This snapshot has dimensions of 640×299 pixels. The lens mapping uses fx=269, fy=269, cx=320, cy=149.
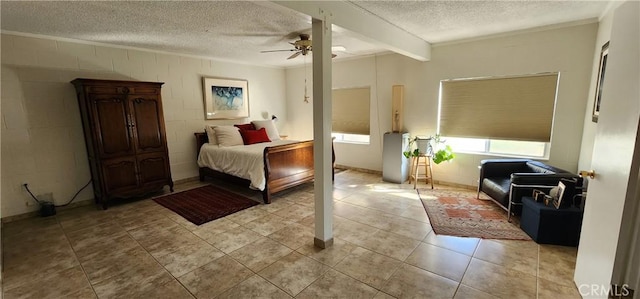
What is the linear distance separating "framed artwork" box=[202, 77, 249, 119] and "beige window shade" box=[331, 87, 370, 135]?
1977mm

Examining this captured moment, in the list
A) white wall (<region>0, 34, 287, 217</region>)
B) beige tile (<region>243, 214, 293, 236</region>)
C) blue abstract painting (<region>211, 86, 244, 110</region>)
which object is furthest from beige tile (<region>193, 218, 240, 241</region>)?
blue abstract painting (<region>211, 86, 244, 110</region>)

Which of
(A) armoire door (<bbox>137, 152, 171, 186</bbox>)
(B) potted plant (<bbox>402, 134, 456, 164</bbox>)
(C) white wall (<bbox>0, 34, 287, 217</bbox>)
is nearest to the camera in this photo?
(C) white wall (<bbox>0, 34, 287, 217</bbox>)

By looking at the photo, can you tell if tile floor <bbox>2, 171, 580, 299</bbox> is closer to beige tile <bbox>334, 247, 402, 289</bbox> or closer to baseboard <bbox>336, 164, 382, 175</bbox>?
beige tile <bbox>334, 247, 402, 289</bbox>

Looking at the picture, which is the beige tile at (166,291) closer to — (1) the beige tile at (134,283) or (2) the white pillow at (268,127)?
(1) the beige tile at (134,283)

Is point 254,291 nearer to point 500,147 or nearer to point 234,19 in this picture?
point 234,19

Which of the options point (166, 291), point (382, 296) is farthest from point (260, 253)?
point (382, 296)

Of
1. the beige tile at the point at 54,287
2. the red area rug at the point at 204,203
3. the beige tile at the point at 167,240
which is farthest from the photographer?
the red area rug at the point at 204,203

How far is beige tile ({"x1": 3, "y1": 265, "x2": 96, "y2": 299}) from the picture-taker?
2.03 meters

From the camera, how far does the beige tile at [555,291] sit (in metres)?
1.91

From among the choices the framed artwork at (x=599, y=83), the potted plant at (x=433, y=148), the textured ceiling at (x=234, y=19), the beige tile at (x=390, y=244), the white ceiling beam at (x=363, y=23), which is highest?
the textured ceiling at (x=234, y=19)

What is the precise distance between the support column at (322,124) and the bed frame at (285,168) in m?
1.49

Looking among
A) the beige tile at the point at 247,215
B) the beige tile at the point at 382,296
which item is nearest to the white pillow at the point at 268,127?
the beige tile at the point at 247,215

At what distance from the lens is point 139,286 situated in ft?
6.93

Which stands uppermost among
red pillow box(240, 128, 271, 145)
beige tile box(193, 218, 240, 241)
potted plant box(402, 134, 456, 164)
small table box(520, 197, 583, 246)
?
red pillow box(240, 128, 271, 145)
